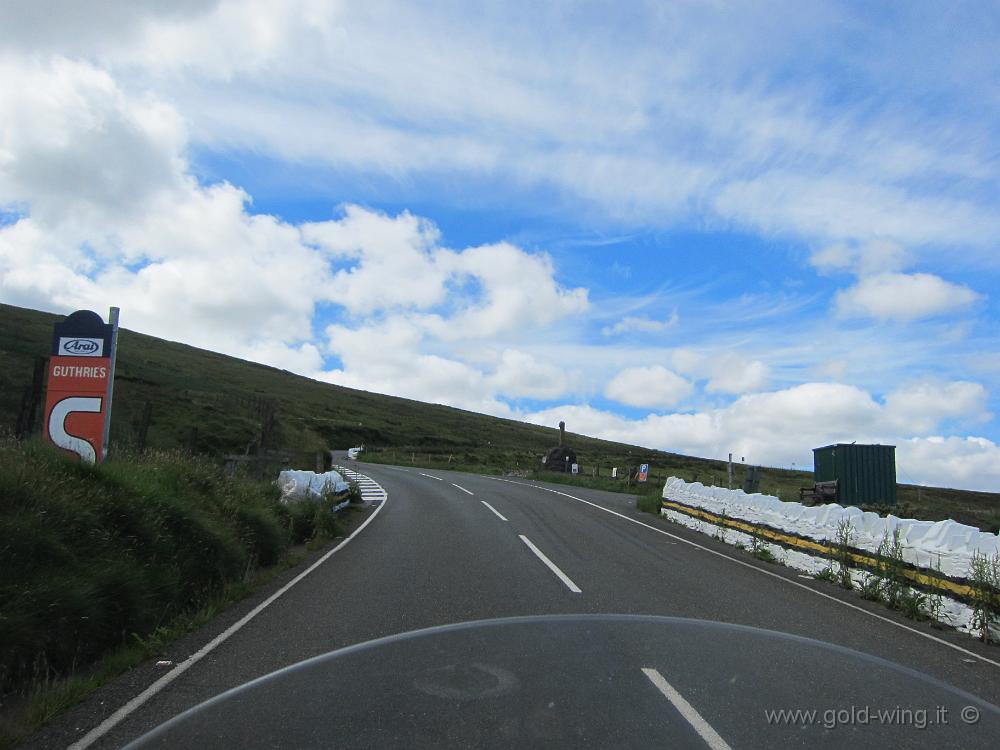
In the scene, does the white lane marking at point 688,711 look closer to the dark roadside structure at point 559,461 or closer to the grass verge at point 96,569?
the grass verge at point 96,569

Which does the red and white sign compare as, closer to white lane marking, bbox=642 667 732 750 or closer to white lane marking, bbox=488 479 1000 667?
white lane marking, bbox=642 667 732 750

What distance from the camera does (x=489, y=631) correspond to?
5016 mm

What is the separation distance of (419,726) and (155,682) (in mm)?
2919

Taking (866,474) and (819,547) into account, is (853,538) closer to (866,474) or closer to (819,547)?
(819,547)

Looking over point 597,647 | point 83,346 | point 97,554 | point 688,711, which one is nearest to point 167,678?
point 97,554

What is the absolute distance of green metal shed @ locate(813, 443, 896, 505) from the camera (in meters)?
25.1

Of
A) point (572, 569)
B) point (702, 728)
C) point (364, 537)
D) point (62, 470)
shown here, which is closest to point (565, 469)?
point (364, 537)

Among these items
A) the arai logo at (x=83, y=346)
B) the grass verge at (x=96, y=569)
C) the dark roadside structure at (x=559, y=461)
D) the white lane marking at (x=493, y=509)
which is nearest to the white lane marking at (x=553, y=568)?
the white lane marking at (x=493, y=509)

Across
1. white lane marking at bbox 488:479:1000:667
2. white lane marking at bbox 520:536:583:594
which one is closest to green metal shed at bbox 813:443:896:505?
white lane marking at bbox 488:479:1000:667

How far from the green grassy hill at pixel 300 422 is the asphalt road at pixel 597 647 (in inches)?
271

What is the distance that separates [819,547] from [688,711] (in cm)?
914

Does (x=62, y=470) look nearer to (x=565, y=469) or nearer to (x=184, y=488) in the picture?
(x=184, y=488)

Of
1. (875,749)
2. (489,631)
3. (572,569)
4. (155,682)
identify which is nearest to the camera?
(875,749)

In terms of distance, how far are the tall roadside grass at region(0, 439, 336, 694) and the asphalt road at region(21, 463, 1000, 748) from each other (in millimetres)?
647
